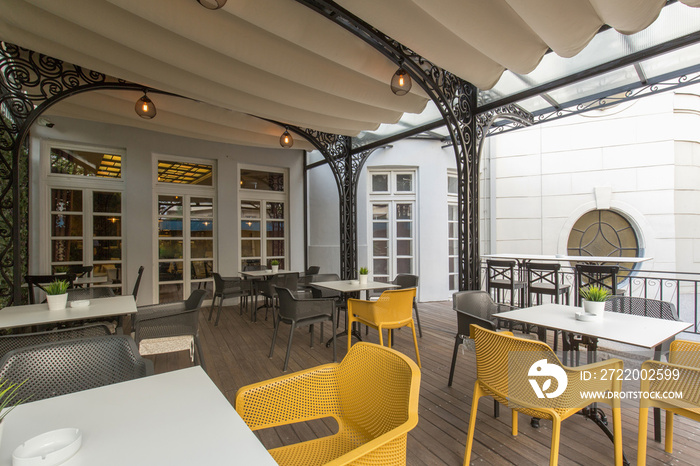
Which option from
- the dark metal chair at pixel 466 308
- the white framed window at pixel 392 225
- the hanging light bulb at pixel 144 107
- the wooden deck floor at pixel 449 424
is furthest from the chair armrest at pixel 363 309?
the white framed window at pixel 392 225

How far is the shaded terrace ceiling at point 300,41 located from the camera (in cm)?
275

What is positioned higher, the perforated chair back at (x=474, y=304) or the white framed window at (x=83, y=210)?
the white framed window at (x=83, y=210)

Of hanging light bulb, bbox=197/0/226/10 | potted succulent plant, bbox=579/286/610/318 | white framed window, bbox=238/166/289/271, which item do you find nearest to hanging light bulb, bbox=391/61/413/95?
hanging light bulb, bbox=197/0/226/10

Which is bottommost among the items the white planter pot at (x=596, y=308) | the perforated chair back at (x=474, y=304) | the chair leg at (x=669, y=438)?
the chair leg at (x=669, y=438)

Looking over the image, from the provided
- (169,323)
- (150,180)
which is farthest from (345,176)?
(169,323)

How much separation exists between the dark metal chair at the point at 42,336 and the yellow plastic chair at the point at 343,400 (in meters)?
1.49

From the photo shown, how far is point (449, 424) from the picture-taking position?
255 cm

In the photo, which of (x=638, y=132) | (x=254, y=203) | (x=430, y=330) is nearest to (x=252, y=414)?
(x=430, y=330)

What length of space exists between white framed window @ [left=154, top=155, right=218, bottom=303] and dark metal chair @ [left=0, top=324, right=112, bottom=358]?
4.77 meters

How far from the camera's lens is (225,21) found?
3234mm

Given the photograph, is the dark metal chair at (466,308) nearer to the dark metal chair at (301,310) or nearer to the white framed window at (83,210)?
the dark metal chair at (301,310)

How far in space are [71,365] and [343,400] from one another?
1.38 m

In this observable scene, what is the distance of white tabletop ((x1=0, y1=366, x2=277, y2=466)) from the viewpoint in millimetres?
897

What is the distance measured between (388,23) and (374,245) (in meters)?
5.35
